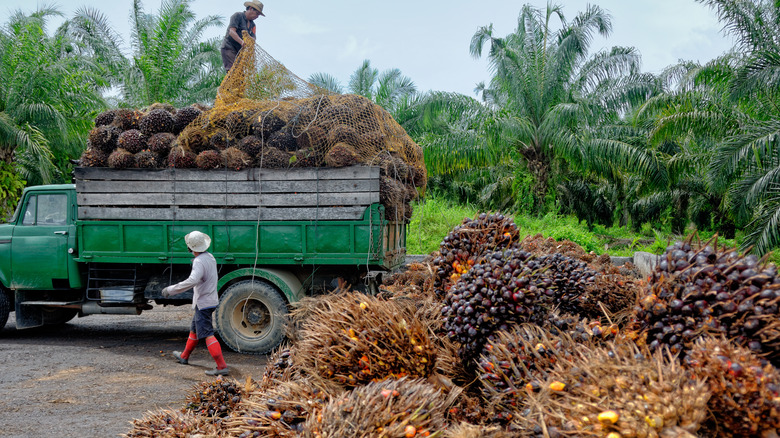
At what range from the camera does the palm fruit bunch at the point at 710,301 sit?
1.79 meters

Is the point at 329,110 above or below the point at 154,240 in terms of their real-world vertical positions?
above

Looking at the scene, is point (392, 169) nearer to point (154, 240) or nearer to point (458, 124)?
point (154, 240)

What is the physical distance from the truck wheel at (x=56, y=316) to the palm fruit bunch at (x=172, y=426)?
605 centimetres

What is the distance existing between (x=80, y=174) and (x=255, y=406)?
576 cm

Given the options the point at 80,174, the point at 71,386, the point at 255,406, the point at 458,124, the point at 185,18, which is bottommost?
the point at 71,386

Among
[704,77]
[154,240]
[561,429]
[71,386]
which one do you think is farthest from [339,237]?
[704,77]

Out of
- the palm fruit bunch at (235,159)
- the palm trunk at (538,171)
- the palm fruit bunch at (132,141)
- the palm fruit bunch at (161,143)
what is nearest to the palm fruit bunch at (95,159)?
the palm fruit bunch at (132,141)

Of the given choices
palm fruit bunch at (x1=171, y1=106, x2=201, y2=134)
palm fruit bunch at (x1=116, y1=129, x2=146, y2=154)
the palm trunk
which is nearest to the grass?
the palm trunk

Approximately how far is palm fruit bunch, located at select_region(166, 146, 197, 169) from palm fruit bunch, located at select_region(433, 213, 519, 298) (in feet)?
14.2

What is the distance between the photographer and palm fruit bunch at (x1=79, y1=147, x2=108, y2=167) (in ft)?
22.3

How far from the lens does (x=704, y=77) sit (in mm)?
12062

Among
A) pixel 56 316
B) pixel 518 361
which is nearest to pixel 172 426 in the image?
pixel 518 361

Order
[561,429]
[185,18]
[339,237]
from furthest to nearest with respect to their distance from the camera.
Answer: [185,18] < [339,237] < [561,429]

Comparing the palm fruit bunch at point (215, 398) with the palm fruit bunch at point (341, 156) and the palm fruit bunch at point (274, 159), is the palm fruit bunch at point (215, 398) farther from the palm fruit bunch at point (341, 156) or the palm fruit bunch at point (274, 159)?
the palm fruit bunch at point (274, 159)
